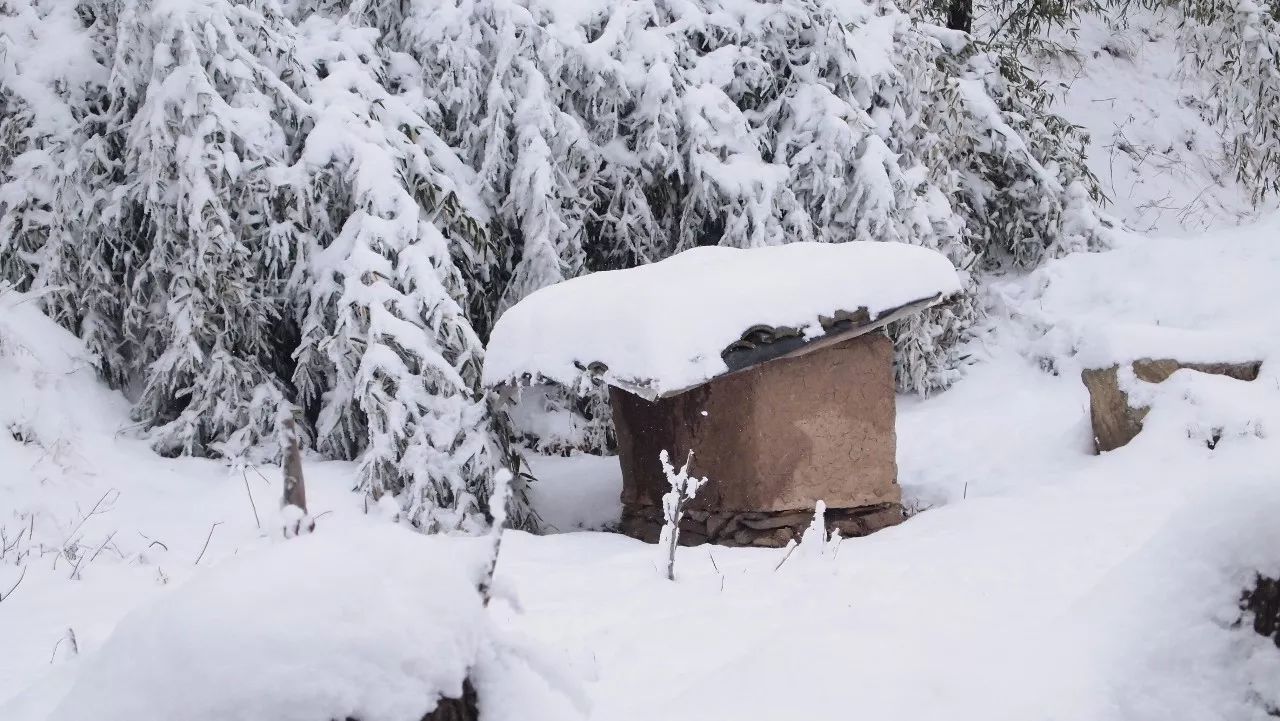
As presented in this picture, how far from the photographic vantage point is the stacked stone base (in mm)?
4586

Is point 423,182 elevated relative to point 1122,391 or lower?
elevated


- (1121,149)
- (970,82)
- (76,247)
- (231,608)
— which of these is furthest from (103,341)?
(1121,149)

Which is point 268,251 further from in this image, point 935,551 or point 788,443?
point 935,551

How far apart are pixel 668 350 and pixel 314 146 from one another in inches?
103

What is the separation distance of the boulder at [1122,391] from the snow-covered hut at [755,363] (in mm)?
1319

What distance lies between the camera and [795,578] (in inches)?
136

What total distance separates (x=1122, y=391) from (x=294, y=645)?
16.5ft

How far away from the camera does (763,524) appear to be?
15.0 feet

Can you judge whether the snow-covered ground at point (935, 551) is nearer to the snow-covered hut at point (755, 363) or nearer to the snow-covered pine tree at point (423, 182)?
the snow-covered hut at point (755, 363)

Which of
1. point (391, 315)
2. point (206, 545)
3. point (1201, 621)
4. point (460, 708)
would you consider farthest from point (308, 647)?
point (391, 315)

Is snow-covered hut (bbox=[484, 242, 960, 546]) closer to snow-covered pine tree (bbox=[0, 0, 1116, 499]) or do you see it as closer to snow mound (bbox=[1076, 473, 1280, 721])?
snow-covered pine tree (bbox=[0, 0, 1116, 499])

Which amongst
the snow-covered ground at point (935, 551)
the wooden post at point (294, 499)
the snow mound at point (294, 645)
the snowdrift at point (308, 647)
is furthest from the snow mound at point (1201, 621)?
the wooden post at point (294, 499)

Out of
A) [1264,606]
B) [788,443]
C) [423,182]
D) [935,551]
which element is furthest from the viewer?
[423,182]

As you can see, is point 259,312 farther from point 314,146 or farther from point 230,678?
point 230,678
